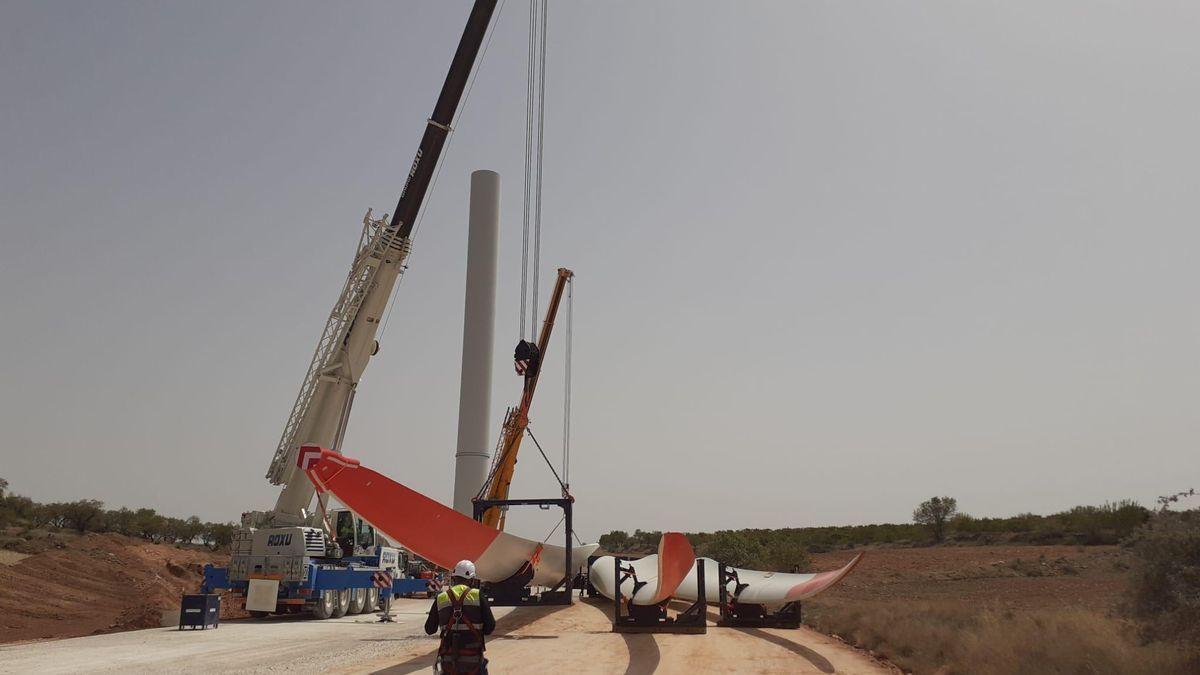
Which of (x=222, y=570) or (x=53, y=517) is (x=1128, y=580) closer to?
(x=222, y=570)

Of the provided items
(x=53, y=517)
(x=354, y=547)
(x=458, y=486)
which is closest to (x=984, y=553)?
(x=458, y=486)

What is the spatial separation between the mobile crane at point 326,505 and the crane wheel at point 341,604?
0.09ft

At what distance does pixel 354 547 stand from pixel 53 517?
43.1 metres

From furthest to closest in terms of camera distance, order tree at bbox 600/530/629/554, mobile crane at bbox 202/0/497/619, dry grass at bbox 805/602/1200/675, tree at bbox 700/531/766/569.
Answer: tree at bbox 600/530/629/554
tree at bbox 700/531/766/569
mobile crane at bbox 202/0/497/619
dry grass at bbox 805/602/1200/675

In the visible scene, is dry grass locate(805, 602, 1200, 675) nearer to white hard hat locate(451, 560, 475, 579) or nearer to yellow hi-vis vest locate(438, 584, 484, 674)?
yellow hi-vis vest locate(438, 584, 484, 674)

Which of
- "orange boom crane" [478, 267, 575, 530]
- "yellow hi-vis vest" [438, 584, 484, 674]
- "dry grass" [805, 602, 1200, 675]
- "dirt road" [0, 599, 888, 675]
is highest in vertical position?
"orange boom crane" [478, 267, 575, 530]

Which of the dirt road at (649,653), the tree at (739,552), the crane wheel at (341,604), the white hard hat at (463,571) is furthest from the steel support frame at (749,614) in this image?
the tree at (739,552)

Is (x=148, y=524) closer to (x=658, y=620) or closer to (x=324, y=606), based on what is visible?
(x=324, y=606)

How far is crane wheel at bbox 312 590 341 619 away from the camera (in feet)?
69.4

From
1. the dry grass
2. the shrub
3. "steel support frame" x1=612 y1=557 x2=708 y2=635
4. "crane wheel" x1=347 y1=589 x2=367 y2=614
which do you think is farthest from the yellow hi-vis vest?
"crane wheel" x1=347 y1=589 x2=367 y2=614

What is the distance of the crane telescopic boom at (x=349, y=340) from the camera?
73.9ft

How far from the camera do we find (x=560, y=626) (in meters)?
18.2

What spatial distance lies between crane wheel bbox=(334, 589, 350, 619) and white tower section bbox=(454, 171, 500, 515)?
19.9 ft

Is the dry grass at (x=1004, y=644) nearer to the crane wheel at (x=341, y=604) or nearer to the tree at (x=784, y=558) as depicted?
the crane wheel at (x=341, y=604)
